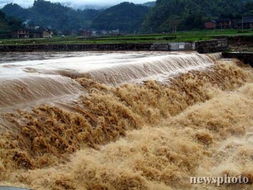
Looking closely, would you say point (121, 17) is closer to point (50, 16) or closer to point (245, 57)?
point (50, 16)

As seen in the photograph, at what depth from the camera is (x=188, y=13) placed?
5006cm

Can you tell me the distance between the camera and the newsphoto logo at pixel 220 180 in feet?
19.1

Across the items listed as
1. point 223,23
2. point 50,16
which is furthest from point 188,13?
point 50,16

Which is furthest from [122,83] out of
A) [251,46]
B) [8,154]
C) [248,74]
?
[251,46]

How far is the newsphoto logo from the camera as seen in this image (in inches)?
229

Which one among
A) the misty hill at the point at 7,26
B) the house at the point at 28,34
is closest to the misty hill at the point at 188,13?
the house at the point at 28,34

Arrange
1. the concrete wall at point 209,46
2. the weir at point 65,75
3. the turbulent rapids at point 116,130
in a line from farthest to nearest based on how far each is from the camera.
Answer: the concrete wall at point 209,46 < the weir at point 65,75 < the turbulent rapids at point 116,130

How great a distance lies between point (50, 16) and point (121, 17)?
1786 centimetres

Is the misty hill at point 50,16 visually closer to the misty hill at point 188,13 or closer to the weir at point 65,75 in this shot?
the misty hill at point 188,13

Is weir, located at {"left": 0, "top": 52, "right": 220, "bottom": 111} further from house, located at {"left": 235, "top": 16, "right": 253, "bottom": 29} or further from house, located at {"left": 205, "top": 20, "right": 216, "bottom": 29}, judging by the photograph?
house, located at {"left": 205, "top": 20, "right": 216, "bottom": 29}

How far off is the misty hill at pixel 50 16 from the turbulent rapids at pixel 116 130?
242 feet

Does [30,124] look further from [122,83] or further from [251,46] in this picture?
[251,46]

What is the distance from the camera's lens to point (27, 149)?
19.1 ft

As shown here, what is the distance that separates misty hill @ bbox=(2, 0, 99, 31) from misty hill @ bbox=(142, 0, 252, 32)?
27.0m
